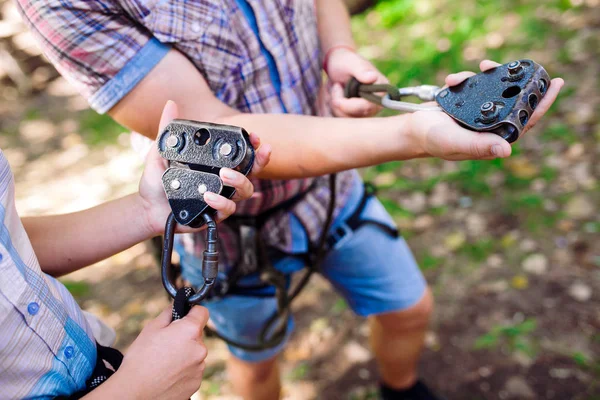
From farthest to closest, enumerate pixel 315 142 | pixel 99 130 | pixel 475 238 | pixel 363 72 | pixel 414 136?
pixel 99 130
pixel 475 238
pixel 363 72
pixel 315 142
pixel 414 136

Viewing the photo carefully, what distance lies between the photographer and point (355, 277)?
1840mm

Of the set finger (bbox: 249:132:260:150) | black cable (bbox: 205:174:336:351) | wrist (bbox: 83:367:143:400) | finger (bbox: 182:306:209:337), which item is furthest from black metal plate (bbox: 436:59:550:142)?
wrist (bbox: 83:367:143:400)

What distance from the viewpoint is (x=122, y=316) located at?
3.06 meters

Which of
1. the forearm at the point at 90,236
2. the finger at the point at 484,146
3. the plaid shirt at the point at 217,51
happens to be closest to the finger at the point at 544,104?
the finger at the point at 484,146

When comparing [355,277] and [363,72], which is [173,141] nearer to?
[363,72]

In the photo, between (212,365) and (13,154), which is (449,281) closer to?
(212,365)

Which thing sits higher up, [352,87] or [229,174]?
[229,174]

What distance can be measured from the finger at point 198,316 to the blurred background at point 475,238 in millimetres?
1578

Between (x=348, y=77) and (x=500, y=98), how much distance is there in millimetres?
563

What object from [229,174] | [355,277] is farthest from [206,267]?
[355,277]

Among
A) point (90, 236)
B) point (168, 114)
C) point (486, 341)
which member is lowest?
point (486, 341)

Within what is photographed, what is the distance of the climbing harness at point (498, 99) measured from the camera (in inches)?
40.8

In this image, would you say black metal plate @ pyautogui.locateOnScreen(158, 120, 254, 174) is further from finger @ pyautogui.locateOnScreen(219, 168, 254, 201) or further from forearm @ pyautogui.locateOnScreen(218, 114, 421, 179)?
forearm @ pyautogui.locateOnScreen(218, 114, 421, 179)

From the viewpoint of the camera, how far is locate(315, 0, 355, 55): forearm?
1.70m
